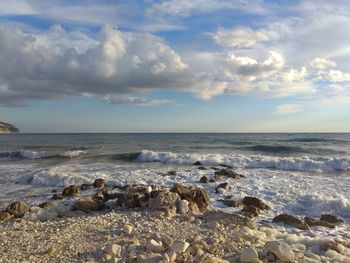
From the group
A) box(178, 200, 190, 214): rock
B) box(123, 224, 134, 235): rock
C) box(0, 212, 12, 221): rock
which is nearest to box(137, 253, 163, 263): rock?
box(123, 224, 134, 235): rock

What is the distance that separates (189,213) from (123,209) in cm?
189

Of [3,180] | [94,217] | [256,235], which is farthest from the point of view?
[3,180]

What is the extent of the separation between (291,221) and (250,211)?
1.23 meters

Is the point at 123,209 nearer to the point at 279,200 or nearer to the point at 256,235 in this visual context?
the point at 256,235

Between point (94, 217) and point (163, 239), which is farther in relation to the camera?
point (94, 217)

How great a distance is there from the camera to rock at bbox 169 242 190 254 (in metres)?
6.41

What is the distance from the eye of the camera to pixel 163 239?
7.16 metres

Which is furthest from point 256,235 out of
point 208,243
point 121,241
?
point 121,241

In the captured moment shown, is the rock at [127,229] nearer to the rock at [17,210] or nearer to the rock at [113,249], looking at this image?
the rock at [113,249]

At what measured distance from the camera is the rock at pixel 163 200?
380 inches

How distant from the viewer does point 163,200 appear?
32.1 feet

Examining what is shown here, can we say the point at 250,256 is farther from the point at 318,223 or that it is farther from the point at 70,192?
the point at 70,192

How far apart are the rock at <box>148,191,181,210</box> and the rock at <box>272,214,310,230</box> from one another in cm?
257

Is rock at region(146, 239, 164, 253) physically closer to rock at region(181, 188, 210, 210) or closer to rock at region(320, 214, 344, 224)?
rock at region(181, 188, 210, 210)
